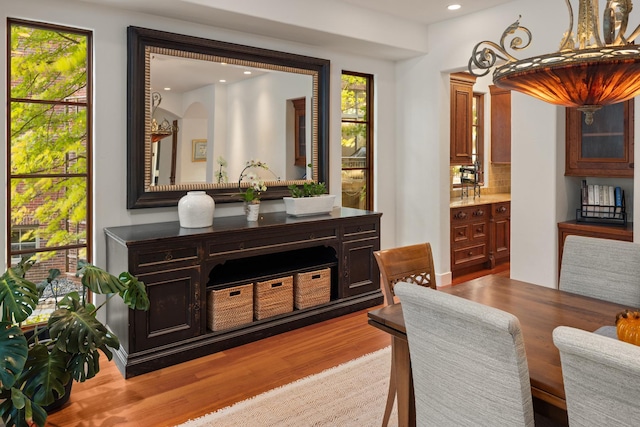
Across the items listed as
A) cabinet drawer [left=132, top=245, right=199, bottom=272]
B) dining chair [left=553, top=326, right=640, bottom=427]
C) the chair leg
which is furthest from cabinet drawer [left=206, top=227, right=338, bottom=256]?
dining chair [left=553, top=326, right=640, bottom=427]

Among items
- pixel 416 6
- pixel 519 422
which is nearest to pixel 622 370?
pixel 519 422

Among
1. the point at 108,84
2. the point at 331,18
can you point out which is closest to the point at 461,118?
the point at 331,18

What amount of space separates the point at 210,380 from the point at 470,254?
3572mm

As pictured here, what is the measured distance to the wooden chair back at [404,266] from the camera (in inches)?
87.9

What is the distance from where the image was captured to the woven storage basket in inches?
137

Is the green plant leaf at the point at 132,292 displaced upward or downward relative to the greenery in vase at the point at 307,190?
downward

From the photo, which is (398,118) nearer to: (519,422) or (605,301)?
(605,301)

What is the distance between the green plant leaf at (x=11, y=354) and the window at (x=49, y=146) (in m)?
1.33

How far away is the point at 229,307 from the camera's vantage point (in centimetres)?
331

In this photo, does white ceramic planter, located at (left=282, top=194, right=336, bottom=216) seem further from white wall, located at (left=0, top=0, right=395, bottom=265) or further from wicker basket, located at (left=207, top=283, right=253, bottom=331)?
white wall, located at (left=0, top=0, right=395, bottom=265)

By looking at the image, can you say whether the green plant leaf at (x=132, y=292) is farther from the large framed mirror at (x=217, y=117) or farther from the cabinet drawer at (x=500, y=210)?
the cabinet drawer at (x=500, y=210)

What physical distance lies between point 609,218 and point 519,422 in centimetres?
313

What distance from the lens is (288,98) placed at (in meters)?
4.24

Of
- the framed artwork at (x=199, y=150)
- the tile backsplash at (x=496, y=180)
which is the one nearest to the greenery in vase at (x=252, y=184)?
the framed artwork at (x=199, y=150)
